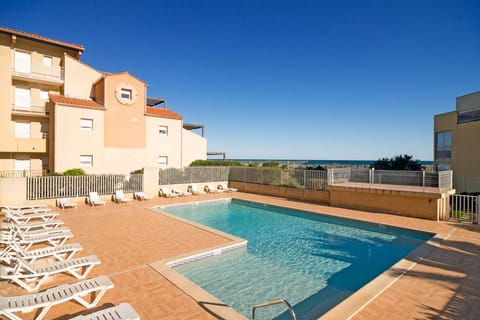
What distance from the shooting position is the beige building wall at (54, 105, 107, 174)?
18.4m

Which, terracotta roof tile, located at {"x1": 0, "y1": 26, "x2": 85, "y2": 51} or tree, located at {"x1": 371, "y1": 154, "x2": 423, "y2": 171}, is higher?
terracotta roof tile, located at {"x1": 0, "y1": 26, "x2": 85, "y2": 51}

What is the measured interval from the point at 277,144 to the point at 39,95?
3691 centimetres

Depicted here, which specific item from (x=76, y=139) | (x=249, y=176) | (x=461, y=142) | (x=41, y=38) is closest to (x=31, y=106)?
(x=76, y=139)

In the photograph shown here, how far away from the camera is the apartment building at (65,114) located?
18.5m

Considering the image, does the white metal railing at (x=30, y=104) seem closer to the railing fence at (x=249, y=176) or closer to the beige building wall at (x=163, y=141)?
the beige building wall at (x=163, y=141)

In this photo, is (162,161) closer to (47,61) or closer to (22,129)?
(22,129)

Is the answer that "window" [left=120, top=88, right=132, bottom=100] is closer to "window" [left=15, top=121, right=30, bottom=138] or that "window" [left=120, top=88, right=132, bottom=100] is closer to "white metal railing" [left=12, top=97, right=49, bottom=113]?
"white metal railing" [left=12, top=97, right=49, bottom=113]

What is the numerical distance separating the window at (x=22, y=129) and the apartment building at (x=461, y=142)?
119ft

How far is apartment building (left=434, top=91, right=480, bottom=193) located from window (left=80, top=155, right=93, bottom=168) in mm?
30888

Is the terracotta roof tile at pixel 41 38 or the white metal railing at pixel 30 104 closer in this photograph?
the terracotta roof tile at pixel 41 38

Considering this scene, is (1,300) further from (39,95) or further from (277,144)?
(277,144)

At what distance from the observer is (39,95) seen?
2069 centimetres

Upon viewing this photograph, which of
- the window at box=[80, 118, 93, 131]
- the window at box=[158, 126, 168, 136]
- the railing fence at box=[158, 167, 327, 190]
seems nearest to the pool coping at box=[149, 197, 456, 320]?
the railing fence at box=[158, 167, 327, 190]

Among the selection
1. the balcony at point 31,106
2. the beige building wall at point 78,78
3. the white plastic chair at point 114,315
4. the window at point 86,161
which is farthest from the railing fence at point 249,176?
the white plastic chair at point 114,315
